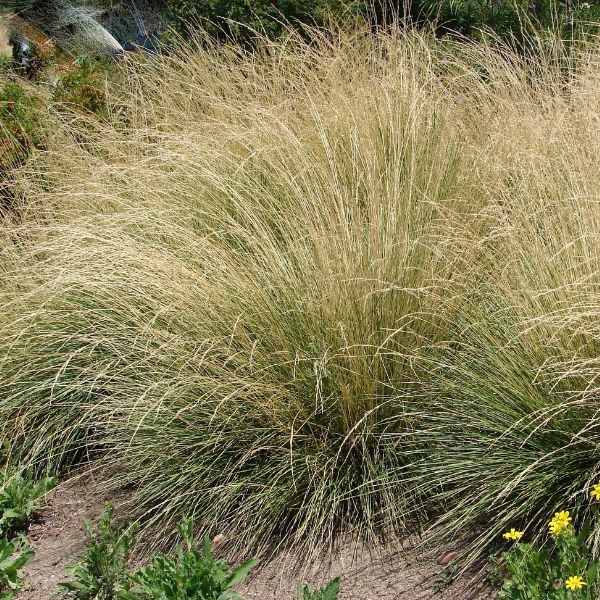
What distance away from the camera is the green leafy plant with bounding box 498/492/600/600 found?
2275 millimetres

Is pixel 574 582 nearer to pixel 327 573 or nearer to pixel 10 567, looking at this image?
pixel 327 573

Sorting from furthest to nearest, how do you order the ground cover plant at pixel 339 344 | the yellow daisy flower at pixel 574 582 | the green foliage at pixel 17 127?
the green foliage at pixel 17 127 → the ground cover plant at pixel 339 344 → the yellow daisy flower at pixel 574 582

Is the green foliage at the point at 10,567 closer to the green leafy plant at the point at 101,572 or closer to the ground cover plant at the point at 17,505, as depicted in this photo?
the ground cover plant at the point at 17,505

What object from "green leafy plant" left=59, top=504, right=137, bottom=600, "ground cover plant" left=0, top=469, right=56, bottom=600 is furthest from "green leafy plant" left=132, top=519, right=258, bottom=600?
"ground cover plant" left=0, top=469, right=56, bottom=600

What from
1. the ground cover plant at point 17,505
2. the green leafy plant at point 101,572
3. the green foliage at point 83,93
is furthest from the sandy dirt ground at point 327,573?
the green foliage at point 83,93

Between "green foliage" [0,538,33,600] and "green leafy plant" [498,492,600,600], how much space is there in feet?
5.24

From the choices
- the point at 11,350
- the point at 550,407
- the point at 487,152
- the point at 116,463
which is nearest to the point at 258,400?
the point at 116,463

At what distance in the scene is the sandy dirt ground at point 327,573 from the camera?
110 inches

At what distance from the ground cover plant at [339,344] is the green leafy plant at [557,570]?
116 mm

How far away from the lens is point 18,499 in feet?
11.4

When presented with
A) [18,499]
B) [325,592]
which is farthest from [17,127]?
[325,592]

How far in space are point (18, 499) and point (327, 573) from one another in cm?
126

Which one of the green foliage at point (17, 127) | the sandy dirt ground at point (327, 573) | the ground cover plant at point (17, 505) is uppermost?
the green foliage at point (17, 127)

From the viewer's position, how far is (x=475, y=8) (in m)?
8.09
